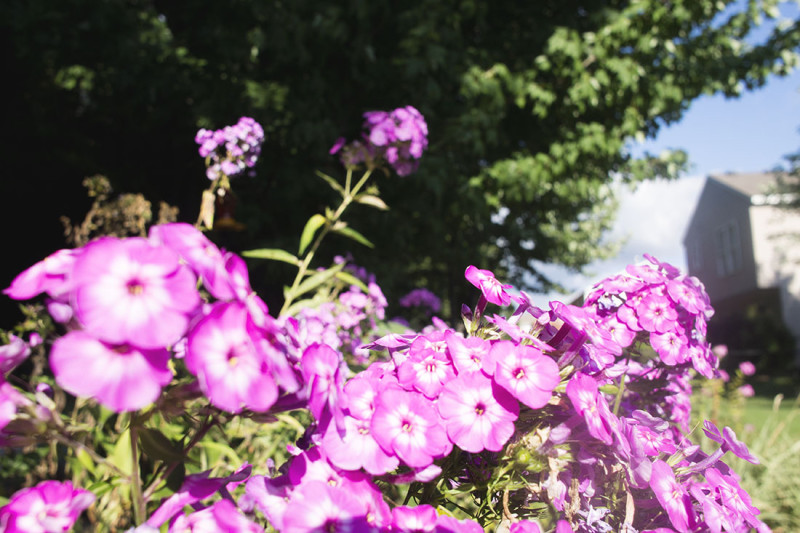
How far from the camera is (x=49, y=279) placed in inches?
23.7

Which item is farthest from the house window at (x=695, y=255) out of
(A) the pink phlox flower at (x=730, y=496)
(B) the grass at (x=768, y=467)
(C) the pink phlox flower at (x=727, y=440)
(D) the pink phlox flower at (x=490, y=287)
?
(D) the pink phlox flower at (x=490, y=287)

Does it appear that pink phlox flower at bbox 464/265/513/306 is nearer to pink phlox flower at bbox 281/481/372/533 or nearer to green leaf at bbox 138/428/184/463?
pink phlox flower at bbox 281/481/372/533

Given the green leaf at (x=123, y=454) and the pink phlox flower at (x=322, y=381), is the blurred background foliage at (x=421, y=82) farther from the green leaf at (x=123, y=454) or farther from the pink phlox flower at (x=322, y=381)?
the pink phlox flower at (x=322, y=381)

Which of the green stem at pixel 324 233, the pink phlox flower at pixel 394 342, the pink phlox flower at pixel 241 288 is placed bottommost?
the green stem at pixel 324 233

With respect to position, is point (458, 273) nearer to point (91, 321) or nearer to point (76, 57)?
point (76, 57)

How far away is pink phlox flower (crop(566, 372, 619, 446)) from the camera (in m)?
0.73

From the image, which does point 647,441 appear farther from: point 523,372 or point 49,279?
point 49,279

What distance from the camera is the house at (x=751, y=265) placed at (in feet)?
59.3

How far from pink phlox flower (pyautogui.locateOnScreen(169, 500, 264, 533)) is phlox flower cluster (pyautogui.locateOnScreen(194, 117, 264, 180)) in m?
2.07

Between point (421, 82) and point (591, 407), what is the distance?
4.75 m

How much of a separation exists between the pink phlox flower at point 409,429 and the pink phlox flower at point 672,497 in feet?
1.07

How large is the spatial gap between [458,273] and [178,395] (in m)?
6.70

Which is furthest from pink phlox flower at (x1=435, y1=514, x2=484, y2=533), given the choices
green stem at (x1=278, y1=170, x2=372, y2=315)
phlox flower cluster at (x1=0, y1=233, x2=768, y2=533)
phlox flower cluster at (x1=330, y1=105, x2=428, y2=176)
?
phlox flower cluster at (x1=330, y1=105, x2=428, y2=176)

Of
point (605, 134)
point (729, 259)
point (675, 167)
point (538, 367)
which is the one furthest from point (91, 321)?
point (729, 259)
